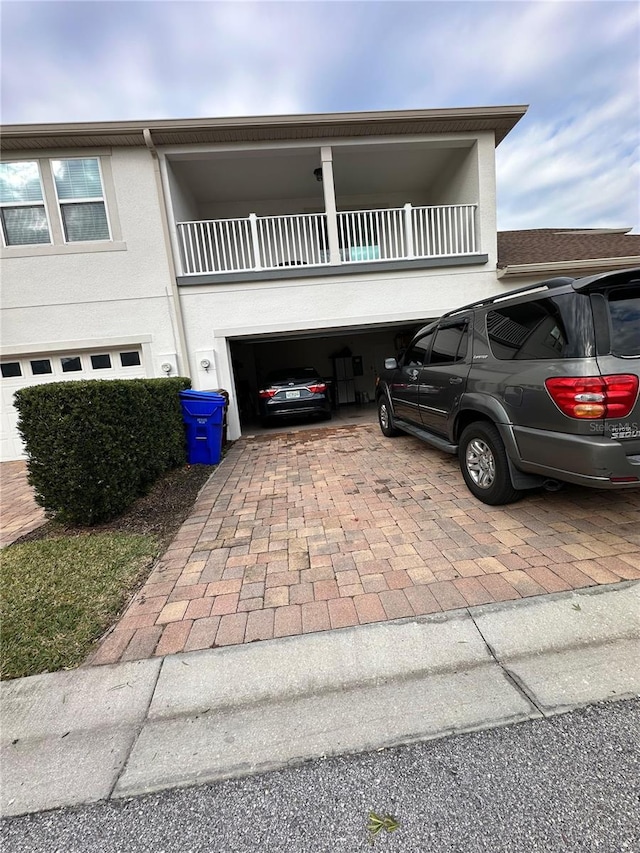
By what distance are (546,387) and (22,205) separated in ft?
31.5

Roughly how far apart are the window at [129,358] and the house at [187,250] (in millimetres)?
30

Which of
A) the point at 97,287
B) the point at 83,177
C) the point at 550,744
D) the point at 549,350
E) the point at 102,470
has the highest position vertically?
the point at 83,177

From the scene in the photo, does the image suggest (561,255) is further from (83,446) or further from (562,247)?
(83,446)

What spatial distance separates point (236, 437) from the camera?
8266mm

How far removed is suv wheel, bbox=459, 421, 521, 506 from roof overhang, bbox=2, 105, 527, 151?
22.3 ft

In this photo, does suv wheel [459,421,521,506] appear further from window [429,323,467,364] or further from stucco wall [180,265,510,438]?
stucco wall [180,265,510,438]

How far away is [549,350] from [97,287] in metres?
8.09

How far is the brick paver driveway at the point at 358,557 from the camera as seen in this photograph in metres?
2.46

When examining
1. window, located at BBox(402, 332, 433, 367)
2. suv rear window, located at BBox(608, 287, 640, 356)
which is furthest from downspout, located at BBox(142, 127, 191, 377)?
suv rear window, located at BBox(608, 287, 640, 356)

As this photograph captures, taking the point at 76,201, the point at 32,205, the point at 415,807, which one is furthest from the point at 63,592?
the point at 32,205

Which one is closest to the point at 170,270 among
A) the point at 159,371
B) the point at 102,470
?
the point at 159,371

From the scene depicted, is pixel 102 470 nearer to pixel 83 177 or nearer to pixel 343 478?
pixel 343 478

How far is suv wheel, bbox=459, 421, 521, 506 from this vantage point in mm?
3514

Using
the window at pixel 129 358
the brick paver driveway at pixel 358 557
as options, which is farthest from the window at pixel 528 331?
the window at pixel 129 358
